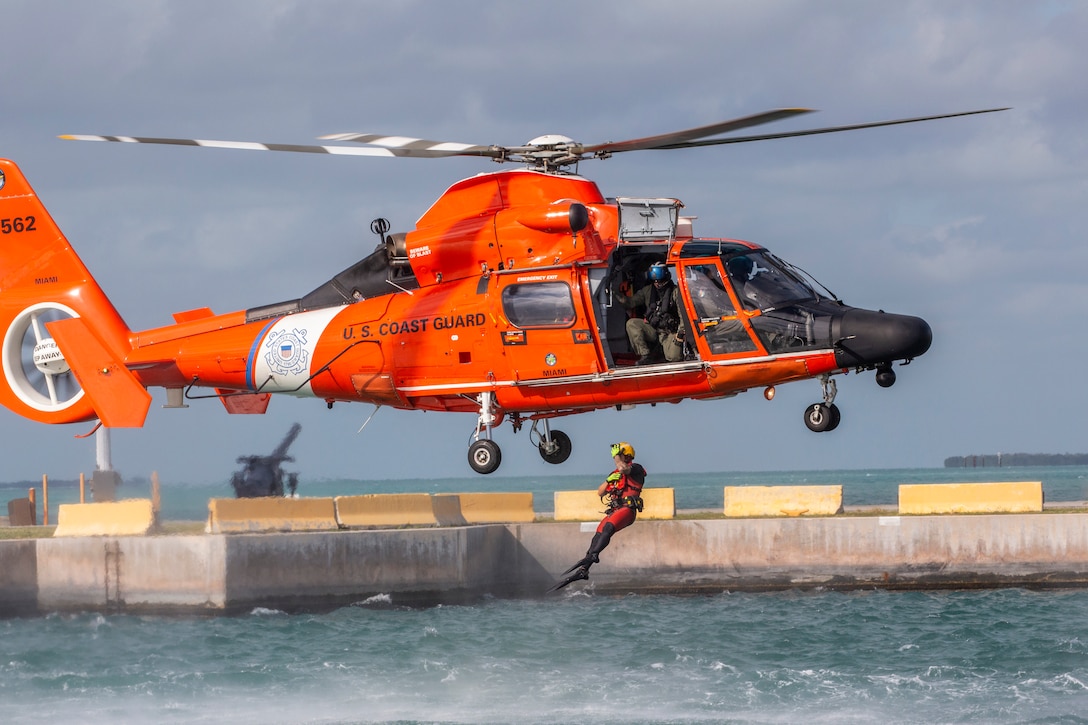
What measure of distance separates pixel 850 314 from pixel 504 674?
12010 mm

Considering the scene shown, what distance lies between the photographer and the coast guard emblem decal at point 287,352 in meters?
18.9

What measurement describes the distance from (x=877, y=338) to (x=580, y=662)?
40.7 feet

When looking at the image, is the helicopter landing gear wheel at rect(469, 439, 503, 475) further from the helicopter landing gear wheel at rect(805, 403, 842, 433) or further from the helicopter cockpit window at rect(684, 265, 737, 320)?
the helicopter landing gear wheel at rect(805, 403, 842, 433)

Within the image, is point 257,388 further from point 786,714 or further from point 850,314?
point 786,714

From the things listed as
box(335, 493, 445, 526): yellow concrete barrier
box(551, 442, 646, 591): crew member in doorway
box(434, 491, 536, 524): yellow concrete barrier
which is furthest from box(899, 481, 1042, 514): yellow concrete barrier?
box(551, 442, 646, 591): crew member in doorway

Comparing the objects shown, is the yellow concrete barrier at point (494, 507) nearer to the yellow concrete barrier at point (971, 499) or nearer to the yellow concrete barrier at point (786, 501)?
the yellow concrete barrier at point (786, 501)

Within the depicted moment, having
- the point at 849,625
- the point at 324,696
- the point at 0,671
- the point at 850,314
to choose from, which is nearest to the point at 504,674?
the point at 324,696

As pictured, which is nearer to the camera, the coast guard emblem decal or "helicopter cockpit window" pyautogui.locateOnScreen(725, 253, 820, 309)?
"helicopter cockpit window" pyautogui.locateOnScreen(725, 253, 820, 309)

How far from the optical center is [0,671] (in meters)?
26.4

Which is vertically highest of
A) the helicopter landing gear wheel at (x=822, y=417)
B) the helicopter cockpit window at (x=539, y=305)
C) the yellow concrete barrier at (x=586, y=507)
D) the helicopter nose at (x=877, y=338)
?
the helicopter cockpit window at (x=539, y=305)

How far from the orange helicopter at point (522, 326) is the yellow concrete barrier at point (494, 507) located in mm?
11121

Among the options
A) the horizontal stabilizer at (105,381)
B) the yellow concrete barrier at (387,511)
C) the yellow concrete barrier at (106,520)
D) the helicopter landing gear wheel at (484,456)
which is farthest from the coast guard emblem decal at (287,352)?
the yellow concrete barrier at (106,520)

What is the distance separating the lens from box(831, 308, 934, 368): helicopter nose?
15.9m

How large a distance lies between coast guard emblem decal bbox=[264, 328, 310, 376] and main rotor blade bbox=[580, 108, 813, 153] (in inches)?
190
